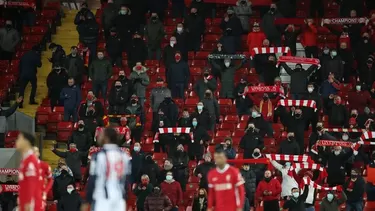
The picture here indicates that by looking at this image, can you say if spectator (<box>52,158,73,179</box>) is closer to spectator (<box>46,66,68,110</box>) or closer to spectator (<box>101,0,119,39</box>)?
spectator (<box>46,66,68,110</box>)

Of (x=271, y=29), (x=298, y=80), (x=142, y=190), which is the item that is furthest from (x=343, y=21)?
(x=142, y=190)

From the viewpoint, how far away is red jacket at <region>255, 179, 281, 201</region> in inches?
1167

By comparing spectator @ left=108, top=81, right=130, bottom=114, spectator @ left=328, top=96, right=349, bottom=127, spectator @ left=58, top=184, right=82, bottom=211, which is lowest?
spectator @ left=58, top=184, right=82, bottom=211

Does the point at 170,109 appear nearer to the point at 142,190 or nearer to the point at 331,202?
the point at 142,190

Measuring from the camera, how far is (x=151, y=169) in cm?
3100

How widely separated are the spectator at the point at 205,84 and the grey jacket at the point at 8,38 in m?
6.18

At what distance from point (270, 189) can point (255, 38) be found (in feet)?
24.6

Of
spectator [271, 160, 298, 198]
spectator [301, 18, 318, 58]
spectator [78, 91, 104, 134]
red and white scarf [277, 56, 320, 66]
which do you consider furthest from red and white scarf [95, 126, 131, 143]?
spectator [301, 18, 318, 58]

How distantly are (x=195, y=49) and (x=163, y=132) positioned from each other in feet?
17.9

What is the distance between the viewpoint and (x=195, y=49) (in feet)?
123

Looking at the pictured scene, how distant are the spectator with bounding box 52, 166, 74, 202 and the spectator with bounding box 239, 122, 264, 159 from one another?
4.60 m

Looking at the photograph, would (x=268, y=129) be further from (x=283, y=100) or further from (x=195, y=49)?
(x=195, y=49)

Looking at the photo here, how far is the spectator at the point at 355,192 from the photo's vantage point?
99.0 ft

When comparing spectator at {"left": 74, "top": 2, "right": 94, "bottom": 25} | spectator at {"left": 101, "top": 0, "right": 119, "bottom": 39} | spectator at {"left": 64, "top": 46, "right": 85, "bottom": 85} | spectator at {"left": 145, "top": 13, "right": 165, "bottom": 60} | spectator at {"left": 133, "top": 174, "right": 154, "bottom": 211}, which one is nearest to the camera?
spectator at {"left": 133, "top": 174, "right": 154, "bottom": 211}
